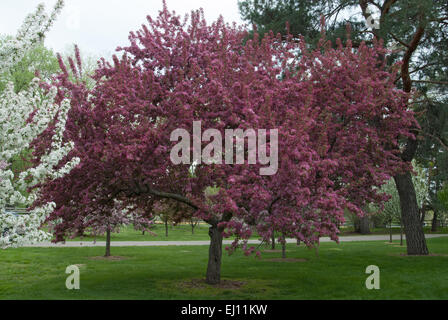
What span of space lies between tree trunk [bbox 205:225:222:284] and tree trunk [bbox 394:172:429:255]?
11417 mm

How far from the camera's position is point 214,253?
A: 468 inches

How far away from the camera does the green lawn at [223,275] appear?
35.9ft

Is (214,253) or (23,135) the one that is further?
(214,253)

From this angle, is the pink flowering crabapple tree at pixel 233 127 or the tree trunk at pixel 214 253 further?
the tree trunk at pixel 214 253

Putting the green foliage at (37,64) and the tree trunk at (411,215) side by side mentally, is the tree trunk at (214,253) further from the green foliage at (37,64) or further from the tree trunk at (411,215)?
the green foliage at (37,64)

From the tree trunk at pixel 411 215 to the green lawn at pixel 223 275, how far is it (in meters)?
1.17

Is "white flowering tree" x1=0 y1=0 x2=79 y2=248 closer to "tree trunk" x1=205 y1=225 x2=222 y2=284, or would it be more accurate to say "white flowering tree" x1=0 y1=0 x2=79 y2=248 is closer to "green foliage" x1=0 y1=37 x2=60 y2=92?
"tree trunk" x1=205 y1=225 x2=222 y2=284

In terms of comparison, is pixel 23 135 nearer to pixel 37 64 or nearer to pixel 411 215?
pixel 411 215

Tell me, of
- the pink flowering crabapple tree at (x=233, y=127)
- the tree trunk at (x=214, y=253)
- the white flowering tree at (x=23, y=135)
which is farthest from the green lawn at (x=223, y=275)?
the white flowering tree at (x=23, y=135)

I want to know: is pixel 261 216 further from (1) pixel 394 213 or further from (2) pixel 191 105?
(1) pixel 394 213

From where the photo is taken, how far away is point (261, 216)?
9055 millimetres

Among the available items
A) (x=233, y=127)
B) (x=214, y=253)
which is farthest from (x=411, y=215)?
(x=233, y=127)

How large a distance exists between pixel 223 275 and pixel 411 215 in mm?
10587
